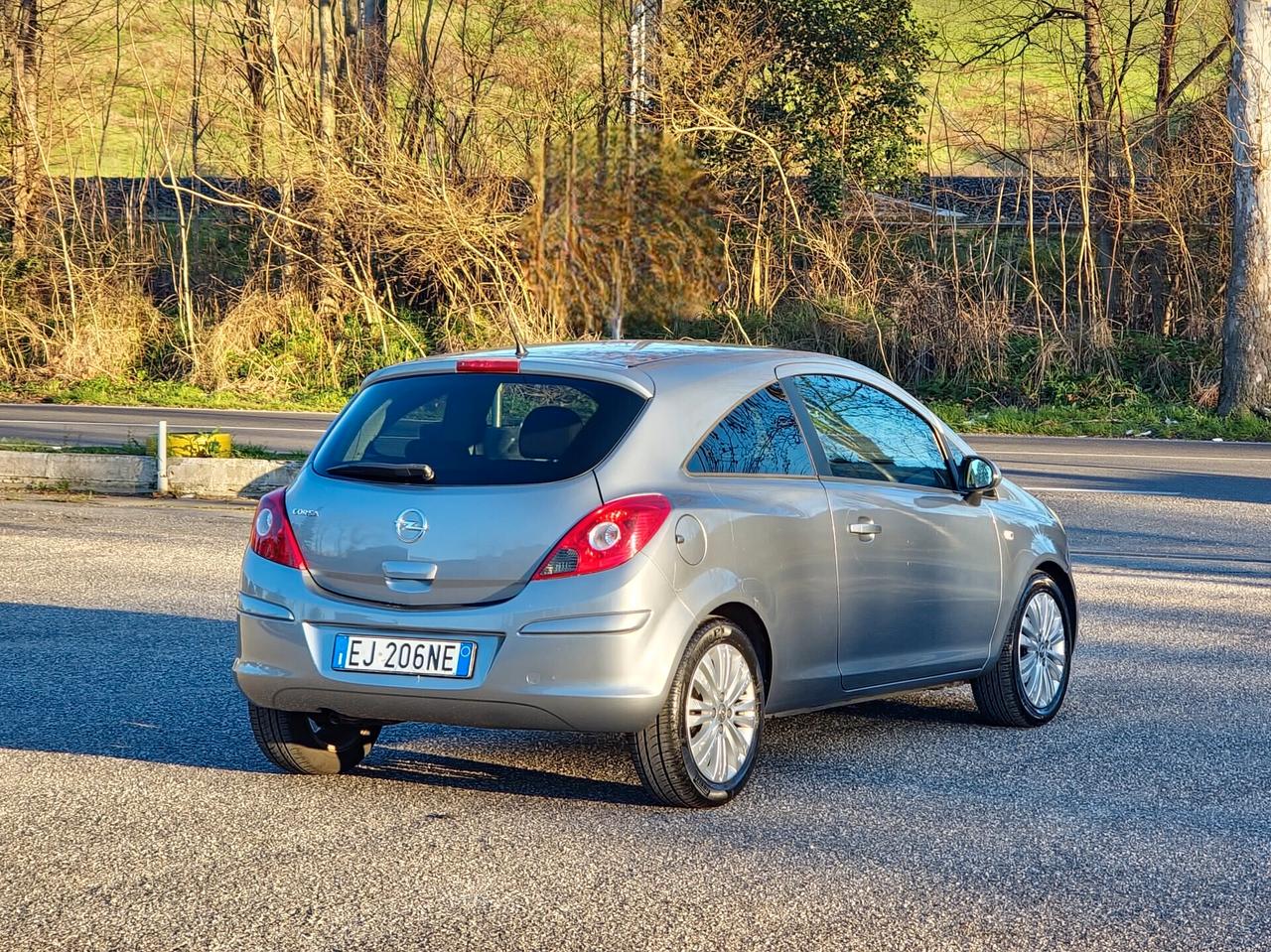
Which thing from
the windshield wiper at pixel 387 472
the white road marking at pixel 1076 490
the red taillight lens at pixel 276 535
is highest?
the windshield wiper at pixel 387 472

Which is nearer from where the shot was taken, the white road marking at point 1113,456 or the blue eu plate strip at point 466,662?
the blue eu plate strip at point 466,662

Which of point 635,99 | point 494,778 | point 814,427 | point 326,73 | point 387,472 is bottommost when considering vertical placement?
point 494,778

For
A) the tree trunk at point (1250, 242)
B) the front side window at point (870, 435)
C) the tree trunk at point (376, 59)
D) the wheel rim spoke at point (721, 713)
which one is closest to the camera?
the wheel rim spoke at point (721, 713)

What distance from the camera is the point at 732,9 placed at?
30094mm

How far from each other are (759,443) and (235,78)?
25.3 meters

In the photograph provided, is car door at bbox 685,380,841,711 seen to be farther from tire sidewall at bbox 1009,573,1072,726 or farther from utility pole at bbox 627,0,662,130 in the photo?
utility pole at bbox 627,0,662,130

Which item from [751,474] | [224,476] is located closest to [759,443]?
[751,474]

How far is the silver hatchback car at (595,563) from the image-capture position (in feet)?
17.8

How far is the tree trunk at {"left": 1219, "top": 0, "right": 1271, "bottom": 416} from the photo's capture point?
23.6 m

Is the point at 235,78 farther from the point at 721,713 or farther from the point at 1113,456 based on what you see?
the point at 721,713

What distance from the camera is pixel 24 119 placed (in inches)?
1232

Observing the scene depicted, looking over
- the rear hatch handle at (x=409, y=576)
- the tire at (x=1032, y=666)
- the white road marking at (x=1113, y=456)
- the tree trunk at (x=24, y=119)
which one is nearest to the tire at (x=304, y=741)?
the rear hatch handle at (x=409, y=576)

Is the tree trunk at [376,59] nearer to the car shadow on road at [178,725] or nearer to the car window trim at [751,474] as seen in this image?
the car shadow on road at [178,725]

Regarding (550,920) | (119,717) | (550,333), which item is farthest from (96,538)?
(550,333)
